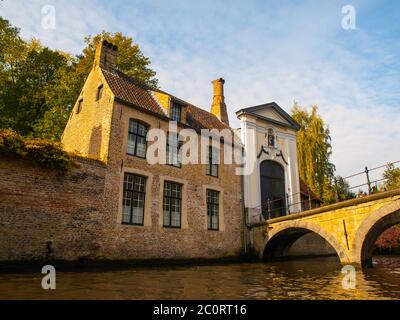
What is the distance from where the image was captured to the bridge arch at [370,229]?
9750 mm

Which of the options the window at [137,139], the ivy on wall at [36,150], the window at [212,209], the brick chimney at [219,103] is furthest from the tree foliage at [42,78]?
the window at [212,209]

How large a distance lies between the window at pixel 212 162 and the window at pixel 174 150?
1840mm

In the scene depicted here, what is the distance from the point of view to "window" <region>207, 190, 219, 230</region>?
15039 millimetres

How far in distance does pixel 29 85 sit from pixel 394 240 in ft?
93.4

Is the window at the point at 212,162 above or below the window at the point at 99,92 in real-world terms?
below

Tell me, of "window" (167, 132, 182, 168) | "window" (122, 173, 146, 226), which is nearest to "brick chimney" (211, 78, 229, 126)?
"window" (167, 132, 182, 168)

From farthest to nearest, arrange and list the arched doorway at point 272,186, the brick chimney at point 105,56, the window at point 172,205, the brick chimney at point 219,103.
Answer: the brick chimney at point 219,103 → the arched doorway at point 272,186 → the brick chimney at point 105,56 → the window at point 172,205

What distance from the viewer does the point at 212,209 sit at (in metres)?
15.3

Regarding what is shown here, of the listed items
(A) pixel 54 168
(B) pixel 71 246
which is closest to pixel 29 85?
(A) pixel 54 168

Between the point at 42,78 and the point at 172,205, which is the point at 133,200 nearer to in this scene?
the point at 172,205

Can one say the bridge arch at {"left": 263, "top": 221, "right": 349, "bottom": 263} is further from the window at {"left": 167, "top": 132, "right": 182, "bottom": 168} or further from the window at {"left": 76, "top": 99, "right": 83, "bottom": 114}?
the window at {"left": 76, "top": 99, "right": 83, "bottom": 114}
